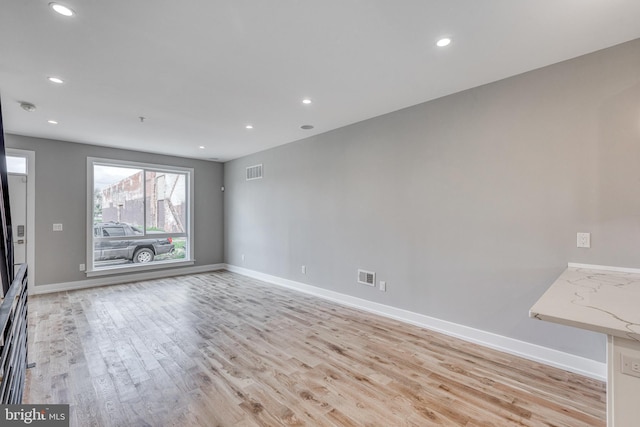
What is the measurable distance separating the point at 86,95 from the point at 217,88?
1498 mm

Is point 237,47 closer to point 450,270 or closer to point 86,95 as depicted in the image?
point 86,95

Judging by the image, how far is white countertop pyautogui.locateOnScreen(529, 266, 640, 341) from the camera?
1.12 meters

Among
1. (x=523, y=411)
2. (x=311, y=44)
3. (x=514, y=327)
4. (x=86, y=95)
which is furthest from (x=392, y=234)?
(x=86, y=95)

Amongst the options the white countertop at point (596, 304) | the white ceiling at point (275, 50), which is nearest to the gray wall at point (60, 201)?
the white ceiling at point (275, 50)

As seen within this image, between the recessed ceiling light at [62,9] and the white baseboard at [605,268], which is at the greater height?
the recessed ceiling light at [62,9]

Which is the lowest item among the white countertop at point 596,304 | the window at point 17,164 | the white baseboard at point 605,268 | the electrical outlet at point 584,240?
the white countertop at point 596,304

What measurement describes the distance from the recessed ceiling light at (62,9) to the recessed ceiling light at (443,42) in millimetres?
2541

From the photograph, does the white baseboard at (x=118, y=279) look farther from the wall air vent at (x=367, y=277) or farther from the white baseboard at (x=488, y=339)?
the wall air vent at (x=367, y=277)

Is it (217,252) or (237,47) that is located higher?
(237,47)

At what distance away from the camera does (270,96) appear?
3205 millimetres

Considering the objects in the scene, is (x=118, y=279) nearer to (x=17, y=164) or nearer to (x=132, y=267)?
(x=132, y=267)

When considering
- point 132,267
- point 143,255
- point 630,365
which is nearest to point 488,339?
point 630,365
